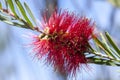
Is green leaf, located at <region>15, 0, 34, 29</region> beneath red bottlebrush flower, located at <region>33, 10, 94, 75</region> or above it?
above

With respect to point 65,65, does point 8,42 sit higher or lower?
higher

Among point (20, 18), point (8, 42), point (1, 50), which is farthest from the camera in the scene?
point (1, 50)

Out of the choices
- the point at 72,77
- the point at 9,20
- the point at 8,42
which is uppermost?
the point at 8,42

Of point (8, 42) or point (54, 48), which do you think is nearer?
point (54, 48)

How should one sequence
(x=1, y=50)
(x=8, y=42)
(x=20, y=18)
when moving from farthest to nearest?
(x=1, y=50)
(x=8, y=42)
(x=20, y=18)

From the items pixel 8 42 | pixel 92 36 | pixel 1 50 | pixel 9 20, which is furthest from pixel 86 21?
pixel 1 50

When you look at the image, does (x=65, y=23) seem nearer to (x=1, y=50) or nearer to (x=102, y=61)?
(x=102, y=61)

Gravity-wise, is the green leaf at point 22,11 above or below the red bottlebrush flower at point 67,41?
above
